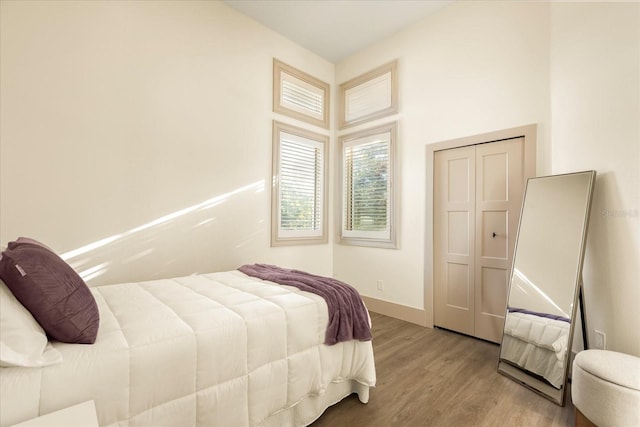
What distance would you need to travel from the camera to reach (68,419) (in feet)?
2.76

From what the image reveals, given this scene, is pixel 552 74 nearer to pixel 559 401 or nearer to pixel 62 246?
pixel 559 401

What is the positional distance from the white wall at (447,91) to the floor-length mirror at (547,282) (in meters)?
0.47

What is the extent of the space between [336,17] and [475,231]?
287 cm

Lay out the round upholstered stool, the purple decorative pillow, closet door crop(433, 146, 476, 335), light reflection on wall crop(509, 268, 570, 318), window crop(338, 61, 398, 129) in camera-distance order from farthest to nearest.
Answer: window crop(338, 61, 398, 129), closet door crop(433, 146, 476, 335), light reflection on wall crop(509, 268, 570, 318), the round upholstered stool, the purple decorative pillow

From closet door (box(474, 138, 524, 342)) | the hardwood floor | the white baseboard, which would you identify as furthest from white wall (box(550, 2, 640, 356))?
the white baseboard

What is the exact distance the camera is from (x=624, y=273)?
1819mm

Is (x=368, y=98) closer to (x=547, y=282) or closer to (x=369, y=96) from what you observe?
(x=369, y=96)

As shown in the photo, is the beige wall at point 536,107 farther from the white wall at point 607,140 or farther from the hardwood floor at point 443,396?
the hardwood floor at point 443,396

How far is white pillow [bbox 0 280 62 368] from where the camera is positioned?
3.15 feet

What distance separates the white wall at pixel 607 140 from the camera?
5.80 feet

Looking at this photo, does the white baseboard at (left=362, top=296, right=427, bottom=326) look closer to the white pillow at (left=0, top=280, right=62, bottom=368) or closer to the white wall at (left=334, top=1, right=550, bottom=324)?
the white wall at (left=334, top=1, right=550, bottom=324)

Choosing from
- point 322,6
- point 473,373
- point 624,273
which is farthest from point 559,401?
point 322,6

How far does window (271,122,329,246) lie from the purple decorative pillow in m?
2.50

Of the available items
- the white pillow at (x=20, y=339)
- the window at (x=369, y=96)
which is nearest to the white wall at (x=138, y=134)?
the window at (x=369, y=96)
